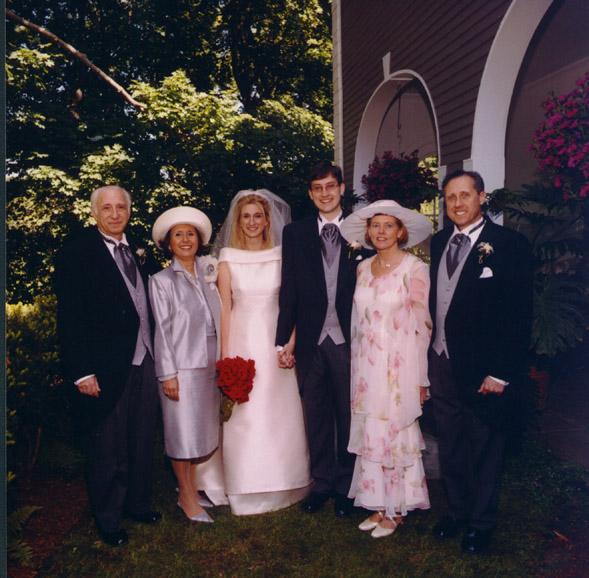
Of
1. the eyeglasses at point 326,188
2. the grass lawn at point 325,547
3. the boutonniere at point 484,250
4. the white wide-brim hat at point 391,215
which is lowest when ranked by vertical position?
the grass lawn at point 325,547

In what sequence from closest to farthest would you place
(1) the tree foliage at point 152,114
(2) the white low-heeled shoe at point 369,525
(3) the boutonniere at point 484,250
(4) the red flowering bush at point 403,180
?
(3) the boutonniere at point 484,250
(2) the white low-heeled shoe at point 369,525
(4) the red flowering bush at point 403,180
(1) the tree foliage at point 152,114

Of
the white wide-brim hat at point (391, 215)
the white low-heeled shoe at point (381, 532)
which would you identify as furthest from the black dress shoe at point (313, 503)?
the white wide-brim hat at point (391, 215)

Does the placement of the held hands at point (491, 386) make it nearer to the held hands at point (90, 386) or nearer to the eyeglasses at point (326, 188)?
the eyeglasses at point (326, 188)

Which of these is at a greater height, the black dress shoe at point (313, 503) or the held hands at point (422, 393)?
the held hands at point (422, 393)

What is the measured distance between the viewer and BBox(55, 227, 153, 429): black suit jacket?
11.5 ft

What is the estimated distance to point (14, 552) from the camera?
10.8 feet

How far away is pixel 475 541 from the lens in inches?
138

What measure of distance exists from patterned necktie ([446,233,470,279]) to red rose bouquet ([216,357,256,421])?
5.43 ft

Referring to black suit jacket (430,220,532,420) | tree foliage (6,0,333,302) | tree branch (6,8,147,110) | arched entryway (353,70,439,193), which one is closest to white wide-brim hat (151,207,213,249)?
black suit jacket (430,220,532,420)

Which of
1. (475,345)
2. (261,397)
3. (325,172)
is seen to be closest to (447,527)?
(475,345)

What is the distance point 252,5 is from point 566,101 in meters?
18.5

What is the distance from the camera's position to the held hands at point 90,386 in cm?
350

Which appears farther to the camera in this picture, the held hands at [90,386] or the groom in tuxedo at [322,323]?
the groom in tuxedo at [322,323]

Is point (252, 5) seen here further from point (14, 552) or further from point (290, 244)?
point (14, 552)
